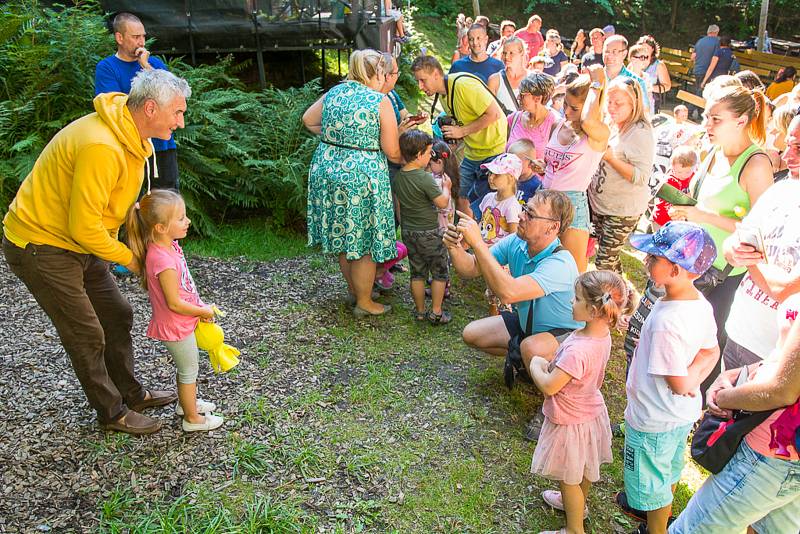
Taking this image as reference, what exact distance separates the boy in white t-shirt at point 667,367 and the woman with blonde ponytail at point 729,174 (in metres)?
0.95

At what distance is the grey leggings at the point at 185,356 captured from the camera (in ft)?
10.5

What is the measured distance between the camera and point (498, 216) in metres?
4.73

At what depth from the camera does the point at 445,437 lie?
3.66m

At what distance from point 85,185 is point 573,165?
3.13m

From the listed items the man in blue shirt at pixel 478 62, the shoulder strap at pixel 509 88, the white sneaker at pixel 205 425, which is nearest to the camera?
the white sneaker at pixel 205 425

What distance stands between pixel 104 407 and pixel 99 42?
416 centimetres

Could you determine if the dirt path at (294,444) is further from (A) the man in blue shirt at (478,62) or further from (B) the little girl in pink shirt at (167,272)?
(A) the man in blue shirt at (478,62)

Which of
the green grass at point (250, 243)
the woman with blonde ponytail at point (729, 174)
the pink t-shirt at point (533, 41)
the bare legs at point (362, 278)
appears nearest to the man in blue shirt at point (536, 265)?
the woman with blonde ponytail at point (729, 174)

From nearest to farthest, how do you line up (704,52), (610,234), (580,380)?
(580,380)
(610,234)
(704,52)

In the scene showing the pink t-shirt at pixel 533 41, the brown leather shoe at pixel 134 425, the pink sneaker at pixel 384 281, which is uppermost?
the pink t-shirt at pixel 533 41

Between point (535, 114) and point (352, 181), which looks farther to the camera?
point (535, 114)

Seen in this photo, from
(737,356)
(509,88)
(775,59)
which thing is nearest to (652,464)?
(737,356)

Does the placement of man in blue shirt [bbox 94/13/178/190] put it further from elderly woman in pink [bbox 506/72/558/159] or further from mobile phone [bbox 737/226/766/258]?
mobile phone [bbox 737/226/766/258]

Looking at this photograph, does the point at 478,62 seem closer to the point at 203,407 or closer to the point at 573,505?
the point at 203,407
